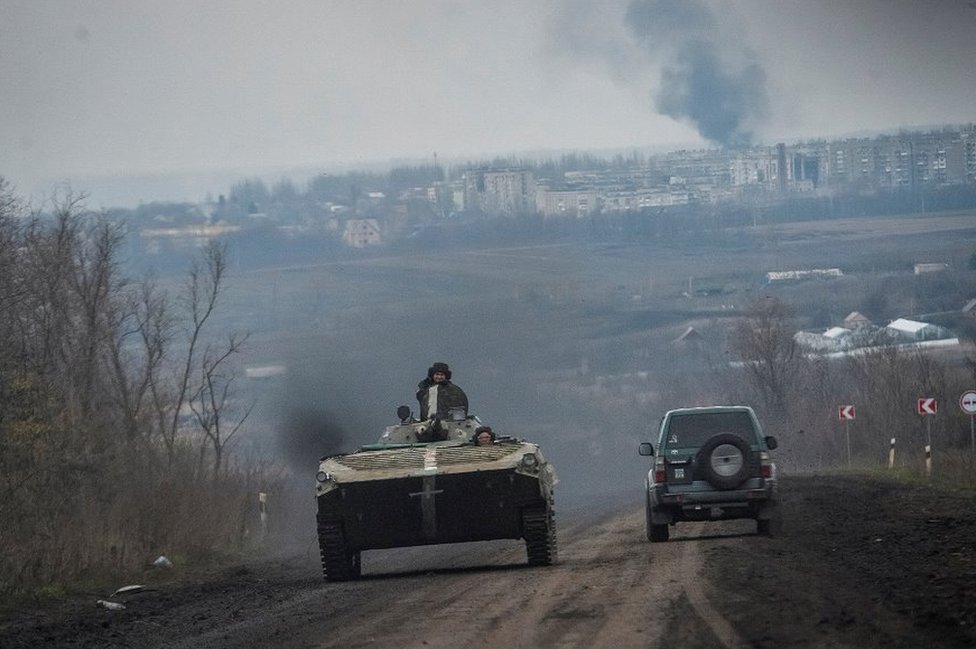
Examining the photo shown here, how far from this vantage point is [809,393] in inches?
3334

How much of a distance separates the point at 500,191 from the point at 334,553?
9195 cm

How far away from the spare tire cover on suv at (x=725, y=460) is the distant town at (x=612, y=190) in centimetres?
6348

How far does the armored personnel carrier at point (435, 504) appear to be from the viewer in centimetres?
1920

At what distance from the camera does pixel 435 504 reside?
756 inches

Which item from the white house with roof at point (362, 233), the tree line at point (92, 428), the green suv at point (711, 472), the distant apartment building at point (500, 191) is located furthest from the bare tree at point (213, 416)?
the distant apartment building at point (500, 191)

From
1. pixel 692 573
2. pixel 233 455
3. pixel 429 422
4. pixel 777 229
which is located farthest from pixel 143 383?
pixel 777 229

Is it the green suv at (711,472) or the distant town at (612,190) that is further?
the distant town at (612,190)

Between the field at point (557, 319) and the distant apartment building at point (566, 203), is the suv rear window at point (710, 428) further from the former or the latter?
the distant apartment building at point (566, 203)

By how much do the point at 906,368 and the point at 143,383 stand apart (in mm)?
41831

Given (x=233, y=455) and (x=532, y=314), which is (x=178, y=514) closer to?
(x=233, y=455)

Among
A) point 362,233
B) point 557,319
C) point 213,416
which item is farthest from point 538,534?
point 362,233

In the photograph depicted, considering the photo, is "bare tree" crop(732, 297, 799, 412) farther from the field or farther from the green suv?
the green suv

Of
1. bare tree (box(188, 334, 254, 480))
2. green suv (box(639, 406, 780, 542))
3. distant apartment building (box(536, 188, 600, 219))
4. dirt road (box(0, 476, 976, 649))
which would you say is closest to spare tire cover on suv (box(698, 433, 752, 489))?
green suv (box(639, 406, 780, 542))

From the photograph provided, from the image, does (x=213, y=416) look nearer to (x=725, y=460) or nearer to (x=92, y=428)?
(x=92, y=428)
